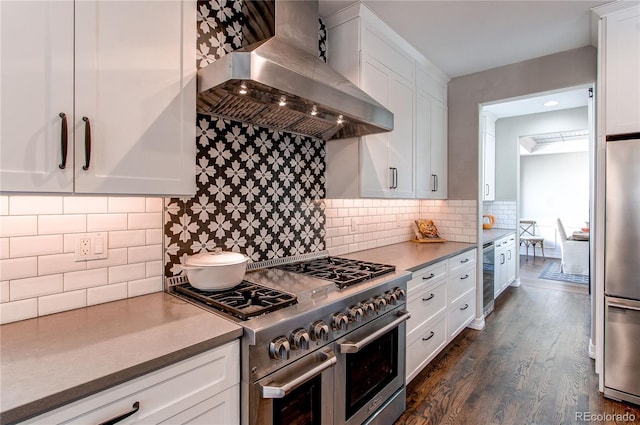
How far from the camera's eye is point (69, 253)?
1348 mm

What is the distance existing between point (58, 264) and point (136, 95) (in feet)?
2.46

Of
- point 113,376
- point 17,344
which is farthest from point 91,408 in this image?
Answer: point 17,344

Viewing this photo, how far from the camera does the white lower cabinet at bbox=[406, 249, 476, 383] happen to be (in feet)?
7.59

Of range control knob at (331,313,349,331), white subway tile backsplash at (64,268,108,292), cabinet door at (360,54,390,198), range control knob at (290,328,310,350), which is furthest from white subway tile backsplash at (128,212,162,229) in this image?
cabinet door at (360,54,390,198)

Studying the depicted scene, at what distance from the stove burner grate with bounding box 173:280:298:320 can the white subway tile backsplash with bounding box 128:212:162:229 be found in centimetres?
32

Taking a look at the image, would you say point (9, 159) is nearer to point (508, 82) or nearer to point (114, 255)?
point (114, 255)

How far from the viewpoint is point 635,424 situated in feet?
6.65

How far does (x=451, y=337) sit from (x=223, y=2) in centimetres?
307

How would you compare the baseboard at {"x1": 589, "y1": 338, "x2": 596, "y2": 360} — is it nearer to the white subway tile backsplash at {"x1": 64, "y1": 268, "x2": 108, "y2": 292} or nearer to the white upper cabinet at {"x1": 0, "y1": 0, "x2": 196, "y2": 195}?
the white upper cabinet at {"x1": 0, "y1": 0, "x2": 196, "y2": 195}

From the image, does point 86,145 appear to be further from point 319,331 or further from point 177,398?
point 319,331

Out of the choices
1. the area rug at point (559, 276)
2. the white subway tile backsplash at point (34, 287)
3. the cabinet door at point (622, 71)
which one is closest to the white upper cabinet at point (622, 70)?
the cabinet door at point (622, 71)

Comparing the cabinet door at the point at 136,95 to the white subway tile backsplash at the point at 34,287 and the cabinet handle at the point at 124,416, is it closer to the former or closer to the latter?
the white subway tile backsplash at the point at 34,287

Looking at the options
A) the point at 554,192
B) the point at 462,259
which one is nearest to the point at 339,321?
the point at 462,259

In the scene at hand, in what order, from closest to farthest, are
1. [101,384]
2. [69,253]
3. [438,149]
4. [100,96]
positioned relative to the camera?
1. [101,384]
2. [100,96]
3. [69,253]
4. [438,149]
